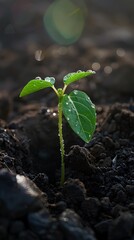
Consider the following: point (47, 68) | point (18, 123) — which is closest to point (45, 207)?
point (18, 123)

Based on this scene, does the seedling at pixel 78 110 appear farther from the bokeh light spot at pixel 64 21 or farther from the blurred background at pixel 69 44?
the bokeh light spot at pixel 64 21

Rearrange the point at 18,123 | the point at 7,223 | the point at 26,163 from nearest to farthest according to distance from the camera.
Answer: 1. the point at 7,223
2. the point at 26,163
3. the point at 18,123

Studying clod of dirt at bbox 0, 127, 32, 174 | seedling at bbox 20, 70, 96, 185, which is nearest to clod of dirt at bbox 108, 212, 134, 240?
seedling at bbox 20, 70, 96, 185

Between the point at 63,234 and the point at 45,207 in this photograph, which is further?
the point at 45,207

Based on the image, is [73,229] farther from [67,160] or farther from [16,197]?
[67,160]

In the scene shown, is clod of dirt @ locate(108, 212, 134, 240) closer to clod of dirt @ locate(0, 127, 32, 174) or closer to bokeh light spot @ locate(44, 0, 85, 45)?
clod of dirt @ locate(0, 127, 32, 174)

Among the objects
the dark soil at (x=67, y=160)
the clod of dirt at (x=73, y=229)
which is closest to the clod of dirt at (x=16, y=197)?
the dark soil at (x=67, y=160)

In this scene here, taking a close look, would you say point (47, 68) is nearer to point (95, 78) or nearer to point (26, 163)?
point (95, 78)
